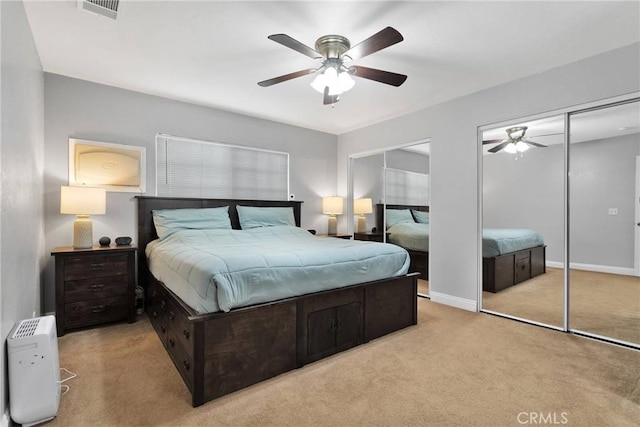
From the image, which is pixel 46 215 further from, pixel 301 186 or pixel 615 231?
pixel 615 231

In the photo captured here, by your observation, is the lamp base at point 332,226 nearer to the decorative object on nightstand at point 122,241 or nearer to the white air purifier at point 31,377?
the decorative object on nightstand at point 122,241

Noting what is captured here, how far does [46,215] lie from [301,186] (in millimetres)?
3184

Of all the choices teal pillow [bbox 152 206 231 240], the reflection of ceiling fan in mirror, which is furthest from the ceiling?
teal pillow [bbox 152 206 231 240]

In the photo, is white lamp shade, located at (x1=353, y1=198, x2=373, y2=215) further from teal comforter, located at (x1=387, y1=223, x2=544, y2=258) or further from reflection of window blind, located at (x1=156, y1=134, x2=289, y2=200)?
teal comforter, located at (x1=387, y1=223, x2=544, y2=258)

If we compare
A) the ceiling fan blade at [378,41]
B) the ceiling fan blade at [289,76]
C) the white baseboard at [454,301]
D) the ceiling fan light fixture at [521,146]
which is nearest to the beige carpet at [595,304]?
the white baseboard at [454,301]

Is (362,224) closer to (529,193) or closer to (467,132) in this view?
(467,132)

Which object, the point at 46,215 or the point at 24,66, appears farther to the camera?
the point at 46,215

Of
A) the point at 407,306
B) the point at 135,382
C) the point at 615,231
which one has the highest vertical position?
the point at 615,231

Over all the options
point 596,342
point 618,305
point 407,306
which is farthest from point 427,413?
point 618,305

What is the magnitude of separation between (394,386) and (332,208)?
329 centimetres

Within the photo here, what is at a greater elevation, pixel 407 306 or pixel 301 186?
pixel 301 186

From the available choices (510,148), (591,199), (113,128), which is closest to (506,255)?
(591,199)

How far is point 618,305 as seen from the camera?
2852 millimetres

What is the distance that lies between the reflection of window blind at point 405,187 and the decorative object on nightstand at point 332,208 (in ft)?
2.58
